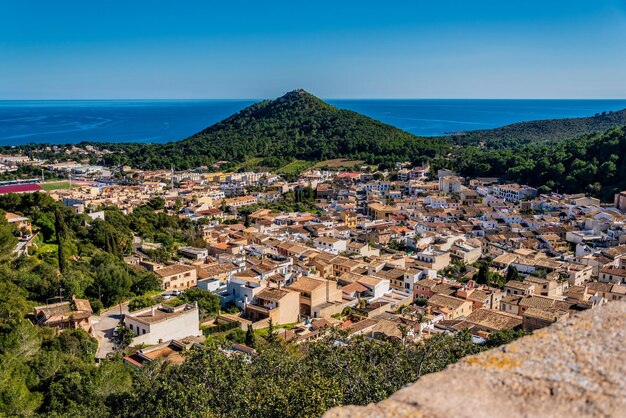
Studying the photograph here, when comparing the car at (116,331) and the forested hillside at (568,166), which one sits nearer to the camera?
the car at (116,331)

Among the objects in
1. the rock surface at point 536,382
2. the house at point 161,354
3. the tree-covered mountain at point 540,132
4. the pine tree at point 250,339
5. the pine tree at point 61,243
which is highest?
the rock surface at point 536,382

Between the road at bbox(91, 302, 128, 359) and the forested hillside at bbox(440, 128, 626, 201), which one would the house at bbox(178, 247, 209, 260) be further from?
the forested hillside at bbox(440, 128, 626, 201)

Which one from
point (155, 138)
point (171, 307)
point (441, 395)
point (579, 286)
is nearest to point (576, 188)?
point (579, 286)

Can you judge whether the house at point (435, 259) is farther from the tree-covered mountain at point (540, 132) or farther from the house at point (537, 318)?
the tree-covered mountain at point (540, 132)

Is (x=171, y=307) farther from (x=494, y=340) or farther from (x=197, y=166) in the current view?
(x=197, y=166)

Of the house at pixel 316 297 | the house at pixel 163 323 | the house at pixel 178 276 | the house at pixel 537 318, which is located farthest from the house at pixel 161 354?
the house at pixel 537 318

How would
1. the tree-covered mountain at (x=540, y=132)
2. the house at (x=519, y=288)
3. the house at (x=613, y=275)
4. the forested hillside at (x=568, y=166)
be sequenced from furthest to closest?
1. the tree-covered mountain at (x=540, y=132)
2. the forested hillside at (x=568, y=166)
3. the house at (x=613, y=275)
4. the house at (x=519, y=288)
